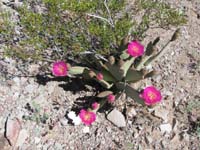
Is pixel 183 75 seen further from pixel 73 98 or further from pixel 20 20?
pixel 20 20

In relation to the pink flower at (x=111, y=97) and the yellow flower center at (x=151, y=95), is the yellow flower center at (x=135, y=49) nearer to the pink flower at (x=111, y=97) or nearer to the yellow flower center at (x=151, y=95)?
the yellow flower center at (x=151, y=95)

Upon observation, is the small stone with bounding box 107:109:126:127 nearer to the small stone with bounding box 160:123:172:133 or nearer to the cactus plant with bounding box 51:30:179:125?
the cactus plant with bounding box 51:30:179:125

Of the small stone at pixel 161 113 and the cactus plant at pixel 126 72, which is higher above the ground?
the cactus plant at pixel 126 72

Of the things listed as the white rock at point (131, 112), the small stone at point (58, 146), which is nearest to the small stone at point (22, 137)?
the small stone at point (58, 146)

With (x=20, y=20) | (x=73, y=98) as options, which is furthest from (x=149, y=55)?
(x=20, y=20)

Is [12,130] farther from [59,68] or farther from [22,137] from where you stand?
[59,68]
